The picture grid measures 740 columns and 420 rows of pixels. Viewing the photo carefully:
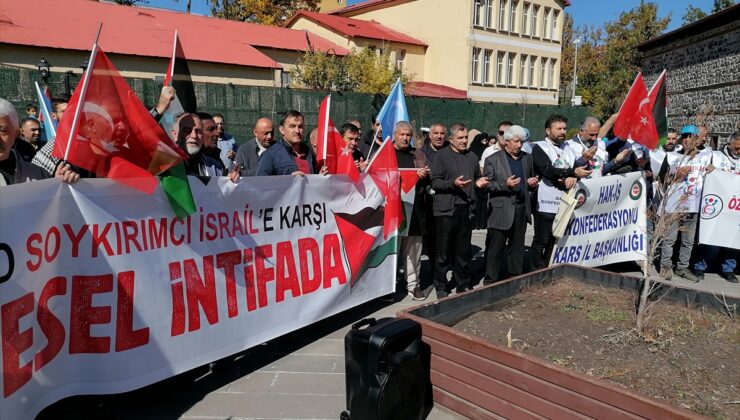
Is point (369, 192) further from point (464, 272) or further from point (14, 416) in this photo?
point (14, 416)

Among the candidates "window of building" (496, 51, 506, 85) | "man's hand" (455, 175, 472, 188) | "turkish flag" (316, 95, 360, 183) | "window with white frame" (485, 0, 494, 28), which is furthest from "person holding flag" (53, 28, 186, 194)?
"window of building" (496, 51, 506, 85)

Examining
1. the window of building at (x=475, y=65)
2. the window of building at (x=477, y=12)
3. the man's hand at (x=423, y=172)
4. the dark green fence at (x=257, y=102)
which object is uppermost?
the window of building at (x=477, y=12)

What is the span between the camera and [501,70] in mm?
41594

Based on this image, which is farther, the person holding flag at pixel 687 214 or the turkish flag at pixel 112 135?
the person holding flag at pixel 687 214

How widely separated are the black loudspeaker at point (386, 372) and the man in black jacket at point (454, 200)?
2569 mm

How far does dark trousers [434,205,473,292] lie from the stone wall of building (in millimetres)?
11733

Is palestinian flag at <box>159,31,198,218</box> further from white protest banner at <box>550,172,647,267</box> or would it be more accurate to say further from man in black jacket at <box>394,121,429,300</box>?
white protest banner at <box>550,172,647,267</box>

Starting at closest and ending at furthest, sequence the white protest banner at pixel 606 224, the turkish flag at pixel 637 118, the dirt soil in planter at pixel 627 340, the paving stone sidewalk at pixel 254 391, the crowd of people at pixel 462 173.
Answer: the dirt soil in planter at pixel 627 340, the paving stone sidewalk at pixel 254 391, the crowd of people at pixel 462 173, the turkish flag at pixel 637 118, the white protest banner at pixel 606 224

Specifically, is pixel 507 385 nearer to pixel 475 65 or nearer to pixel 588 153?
pixel 588 153

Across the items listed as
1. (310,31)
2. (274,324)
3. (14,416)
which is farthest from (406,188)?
(310,31)

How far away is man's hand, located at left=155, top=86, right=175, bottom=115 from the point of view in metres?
3.63

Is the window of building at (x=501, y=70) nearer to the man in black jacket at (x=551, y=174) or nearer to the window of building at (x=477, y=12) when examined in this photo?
the window of building at (x=477, y=12)

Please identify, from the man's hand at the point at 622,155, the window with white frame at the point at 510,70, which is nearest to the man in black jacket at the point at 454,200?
the man's hand at the point at 622,155

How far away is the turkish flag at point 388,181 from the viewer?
5.60 metres
